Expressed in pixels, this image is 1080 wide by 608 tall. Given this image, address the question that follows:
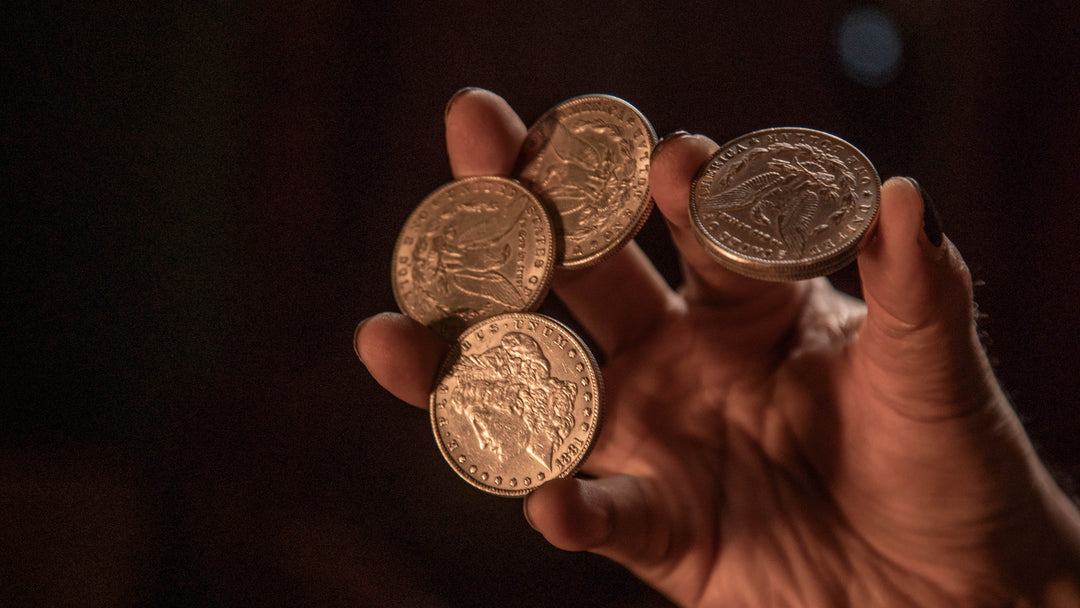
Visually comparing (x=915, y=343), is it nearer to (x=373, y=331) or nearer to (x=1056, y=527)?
(x=1056, y=527)

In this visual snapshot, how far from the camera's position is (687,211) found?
1.19 m

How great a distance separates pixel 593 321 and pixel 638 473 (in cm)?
45

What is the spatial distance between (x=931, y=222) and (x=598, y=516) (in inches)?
27.0

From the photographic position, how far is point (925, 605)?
1.23 m

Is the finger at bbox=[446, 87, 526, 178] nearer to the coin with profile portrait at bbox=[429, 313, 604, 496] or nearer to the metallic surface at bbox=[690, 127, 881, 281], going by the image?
the coin with profile portrait at bbox=[429, 313, 604, 496]

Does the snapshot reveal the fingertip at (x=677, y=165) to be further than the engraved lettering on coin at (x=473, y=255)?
No

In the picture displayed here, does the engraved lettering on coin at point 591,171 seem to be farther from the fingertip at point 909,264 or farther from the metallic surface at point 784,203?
the fingertip at point 909,264

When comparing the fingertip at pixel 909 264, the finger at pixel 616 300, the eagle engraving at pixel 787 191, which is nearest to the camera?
the fingertip at pixel 909 264

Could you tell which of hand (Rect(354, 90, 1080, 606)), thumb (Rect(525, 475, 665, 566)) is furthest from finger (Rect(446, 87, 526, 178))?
thumb (Rect(525, 475, 665, 566))

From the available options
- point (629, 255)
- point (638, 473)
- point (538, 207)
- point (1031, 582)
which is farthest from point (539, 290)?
point (1031, 582)

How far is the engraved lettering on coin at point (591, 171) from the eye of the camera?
1.46m

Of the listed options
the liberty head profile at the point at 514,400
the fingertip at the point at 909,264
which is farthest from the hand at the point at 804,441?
the liberty head profile at the point at 514,400

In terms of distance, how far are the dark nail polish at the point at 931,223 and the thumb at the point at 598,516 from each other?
66cm

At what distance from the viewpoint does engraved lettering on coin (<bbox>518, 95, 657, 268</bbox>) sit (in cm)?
146
